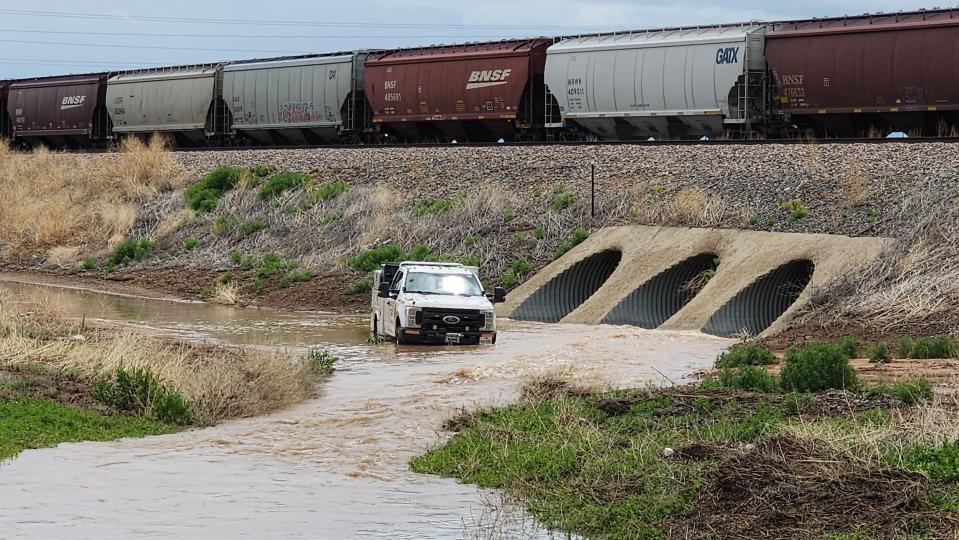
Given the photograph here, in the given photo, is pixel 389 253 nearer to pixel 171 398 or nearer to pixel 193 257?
pixel 193 257

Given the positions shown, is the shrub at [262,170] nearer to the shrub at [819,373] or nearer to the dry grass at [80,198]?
the dry grass at [80,198]

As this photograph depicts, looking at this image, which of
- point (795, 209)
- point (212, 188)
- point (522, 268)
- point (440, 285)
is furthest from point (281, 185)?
point (795, 209)

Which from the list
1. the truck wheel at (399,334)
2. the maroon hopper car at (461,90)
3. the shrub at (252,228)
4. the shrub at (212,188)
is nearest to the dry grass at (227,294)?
the shrub at (252,228)

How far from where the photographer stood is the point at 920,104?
33.1m

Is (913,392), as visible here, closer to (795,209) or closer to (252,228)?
(795,209)

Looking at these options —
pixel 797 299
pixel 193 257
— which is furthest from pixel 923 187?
pixel 193 257

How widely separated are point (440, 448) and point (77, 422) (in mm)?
4161

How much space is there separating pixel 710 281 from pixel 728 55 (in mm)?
12425

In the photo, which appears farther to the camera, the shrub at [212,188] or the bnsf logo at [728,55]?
the shrub at [212,188]

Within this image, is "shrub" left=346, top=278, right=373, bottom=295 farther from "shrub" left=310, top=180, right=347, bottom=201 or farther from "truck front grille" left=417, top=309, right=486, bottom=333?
"truck front grille" left=417, top=309, right=486, bottom=333

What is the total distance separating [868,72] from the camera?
111 feet

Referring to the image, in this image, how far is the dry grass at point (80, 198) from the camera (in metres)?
42.1

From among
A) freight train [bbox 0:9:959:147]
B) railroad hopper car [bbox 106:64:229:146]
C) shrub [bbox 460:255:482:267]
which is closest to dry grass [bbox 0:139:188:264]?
railroad hopper car [bbox 106:64:229:146]

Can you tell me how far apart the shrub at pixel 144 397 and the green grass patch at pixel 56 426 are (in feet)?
0.71
